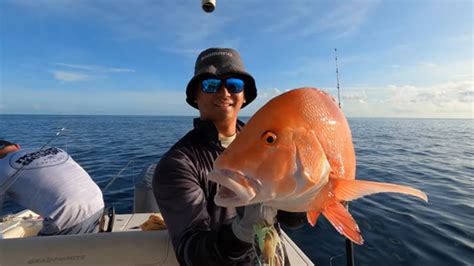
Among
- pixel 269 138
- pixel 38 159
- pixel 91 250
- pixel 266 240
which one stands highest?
pixel 269 138

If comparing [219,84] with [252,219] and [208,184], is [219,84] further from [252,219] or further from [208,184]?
[252,219]

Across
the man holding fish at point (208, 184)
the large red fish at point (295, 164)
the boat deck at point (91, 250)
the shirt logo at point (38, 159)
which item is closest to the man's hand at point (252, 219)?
the man holding fish at point (208, 184)

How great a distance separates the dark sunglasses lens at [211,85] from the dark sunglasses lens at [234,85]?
72 mm

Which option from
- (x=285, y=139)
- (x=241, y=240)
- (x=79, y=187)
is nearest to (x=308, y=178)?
(x=285, y=139)

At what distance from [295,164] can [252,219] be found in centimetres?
41

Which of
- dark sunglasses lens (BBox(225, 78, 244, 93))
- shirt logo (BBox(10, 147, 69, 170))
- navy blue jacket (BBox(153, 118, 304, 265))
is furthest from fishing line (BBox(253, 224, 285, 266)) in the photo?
shirt logo (BBox(10, 147, 69, 170))

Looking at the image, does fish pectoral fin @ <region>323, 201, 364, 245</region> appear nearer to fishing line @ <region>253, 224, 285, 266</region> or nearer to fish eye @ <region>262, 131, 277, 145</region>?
fishing line @ <region>253, 224, 285, 266</region>

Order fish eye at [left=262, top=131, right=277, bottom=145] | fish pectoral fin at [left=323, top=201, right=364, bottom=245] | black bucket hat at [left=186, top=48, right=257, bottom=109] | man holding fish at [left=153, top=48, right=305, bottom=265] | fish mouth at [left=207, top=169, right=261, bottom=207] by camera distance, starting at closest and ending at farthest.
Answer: fish mouth at [left=207, top=169, right=261, bottom=207], fish eye at [left=262, top=131, right=277, bottom=145], fish pectoral fin at [left=323, top=201, right=364, bottom=245], man holding fish at [left=153, top=48, right=305, bottom=265], black bucket hat at [left=186, top=48, right=257, bottom=109]

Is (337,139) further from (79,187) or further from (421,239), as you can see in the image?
(421,239)

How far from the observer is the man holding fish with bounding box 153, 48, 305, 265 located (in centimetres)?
152

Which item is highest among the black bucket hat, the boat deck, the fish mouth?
the black bucket hat

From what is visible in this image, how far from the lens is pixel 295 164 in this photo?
1163 millimetres

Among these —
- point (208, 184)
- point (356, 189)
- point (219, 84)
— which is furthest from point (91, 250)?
point (356, 189)

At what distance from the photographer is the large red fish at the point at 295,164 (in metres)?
1.10
